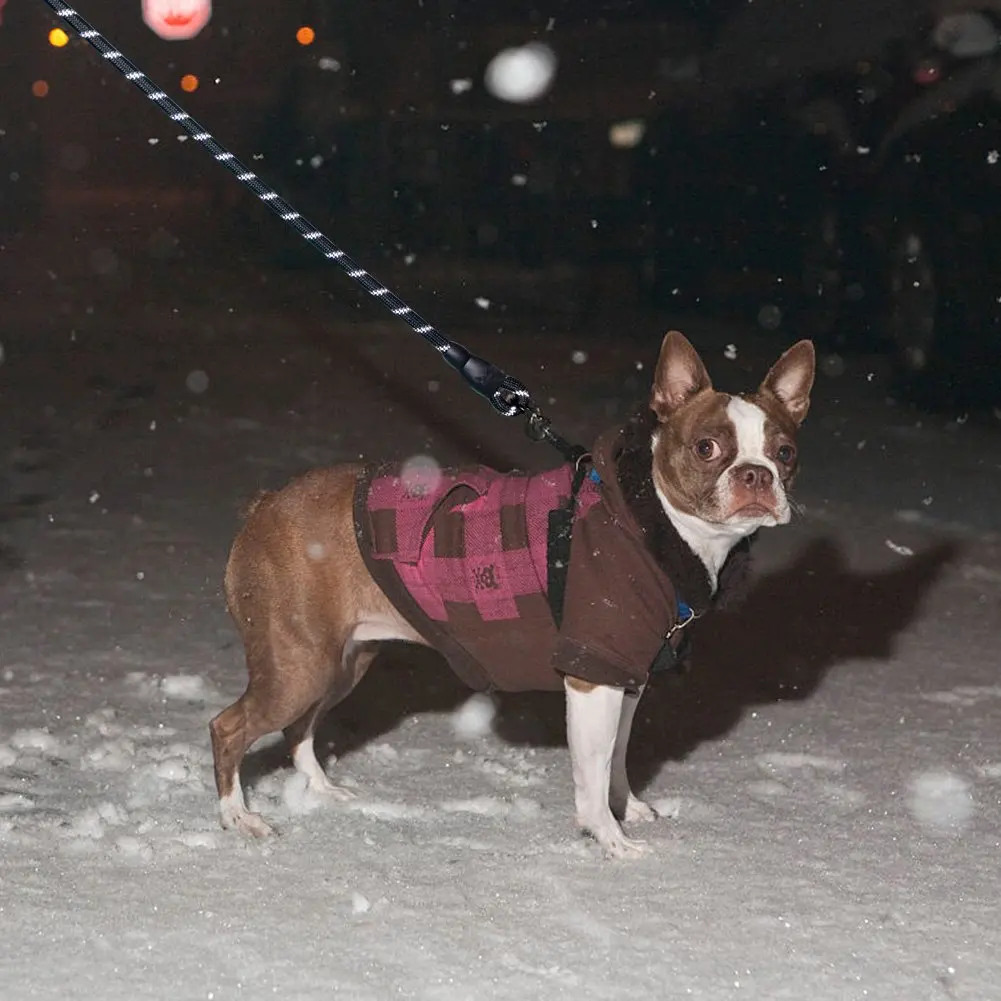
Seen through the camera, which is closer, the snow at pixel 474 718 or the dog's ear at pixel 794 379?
the dog's ear at pixel 794 379

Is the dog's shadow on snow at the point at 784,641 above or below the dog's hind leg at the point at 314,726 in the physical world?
below

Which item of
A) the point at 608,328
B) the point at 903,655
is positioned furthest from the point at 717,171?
the point at 903,655

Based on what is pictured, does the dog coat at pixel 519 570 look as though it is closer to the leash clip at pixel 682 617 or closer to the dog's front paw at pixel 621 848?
the leash clip at pixel 682 617

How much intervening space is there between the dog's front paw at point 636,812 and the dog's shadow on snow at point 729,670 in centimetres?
29

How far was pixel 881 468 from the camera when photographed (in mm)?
10398

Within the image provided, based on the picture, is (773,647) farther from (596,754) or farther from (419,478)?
(419,478)

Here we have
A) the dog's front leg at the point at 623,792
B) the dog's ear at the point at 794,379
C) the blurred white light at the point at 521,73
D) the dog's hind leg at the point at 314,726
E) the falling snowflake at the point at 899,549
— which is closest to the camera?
the dog's ear at the point at 794,379

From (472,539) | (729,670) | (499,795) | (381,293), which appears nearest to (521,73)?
(729,670)

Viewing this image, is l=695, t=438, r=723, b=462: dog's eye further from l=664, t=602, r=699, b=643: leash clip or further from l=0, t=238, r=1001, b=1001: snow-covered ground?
l=0, t=238, r=1001, b=1001: snow-covered ground

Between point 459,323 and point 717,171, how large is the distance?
28.0 feet

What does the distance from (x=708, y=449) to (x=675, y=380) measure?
0.32 metres

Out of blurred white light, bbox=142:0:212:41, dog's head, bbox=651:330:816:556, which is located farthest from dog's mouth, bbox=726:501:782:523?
blurred white light, bbox=142:0:212:41

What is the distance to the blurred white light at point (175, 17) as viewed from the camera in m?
43.7

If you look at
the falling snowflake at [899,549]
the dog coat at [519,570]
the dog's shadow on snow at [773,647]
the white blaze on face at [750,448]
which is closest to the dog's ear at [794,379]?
the white blaze on face at [750,448]
